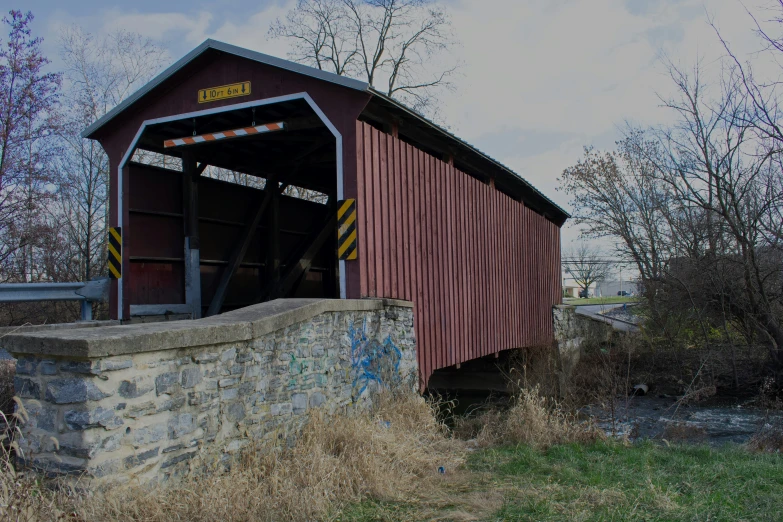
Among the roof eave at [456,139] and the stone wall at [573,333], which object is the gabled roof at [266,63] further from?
the stone wall at [573,333]

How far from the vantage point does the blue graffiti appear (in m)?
6.59

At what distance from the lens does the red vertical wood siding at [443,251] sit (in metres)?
7.62

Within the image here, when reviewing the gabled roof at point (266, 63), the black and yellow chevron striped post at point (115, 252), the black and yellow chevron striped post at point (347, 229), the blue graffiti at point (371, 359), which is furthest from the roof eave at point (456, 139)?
the black and yellow chevron striped post at point (115, 252)

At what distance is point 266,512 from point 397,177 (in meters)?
5.22

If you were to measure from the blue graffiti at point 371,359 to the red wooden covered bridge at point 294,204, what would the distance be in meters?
0.61

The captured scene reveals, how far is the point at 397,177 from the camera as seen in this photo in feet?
27.0

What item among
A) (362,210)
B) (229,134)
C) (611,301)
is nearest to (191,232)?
(229,134)

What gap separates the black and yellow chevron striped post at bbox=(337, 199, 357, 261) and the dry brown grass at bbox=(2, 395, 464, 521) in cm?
191

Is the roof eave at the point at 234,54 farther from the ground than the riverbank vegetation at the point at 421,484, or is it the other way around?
the roof eave at the point at 234,54

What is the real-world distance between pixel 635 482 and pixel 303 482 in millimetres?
2684

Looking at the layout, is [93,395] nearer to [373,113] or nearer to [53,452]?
[53,452]

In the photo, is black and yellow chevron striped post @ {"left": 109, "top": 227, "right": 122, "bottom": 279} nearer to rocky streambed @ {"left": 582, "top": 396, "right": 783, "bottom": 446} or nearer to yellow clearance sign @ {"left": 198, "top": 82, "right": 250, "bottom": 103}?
yellow clearance sign @ {"left": 198, "top": 82, "right": 250, "bottom": 103}

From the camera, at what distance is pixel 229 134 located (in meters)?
8.03

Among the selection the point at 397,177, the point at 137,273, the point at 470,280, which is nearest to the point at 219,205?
the point at 137,273
